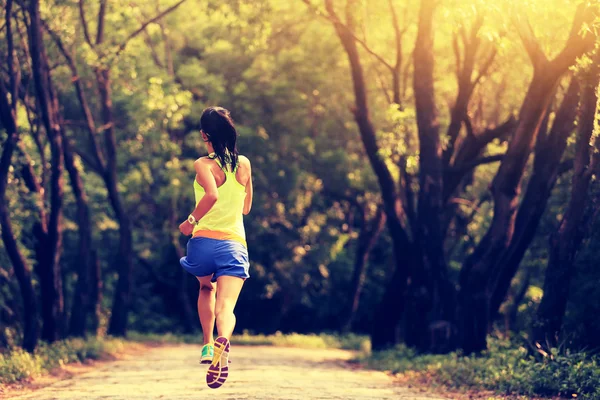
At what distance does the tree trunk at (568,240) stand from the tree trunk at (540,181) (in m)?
1.68

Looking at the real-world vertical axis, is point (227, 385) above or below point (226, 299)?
below

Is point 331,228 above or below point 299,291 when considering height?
above

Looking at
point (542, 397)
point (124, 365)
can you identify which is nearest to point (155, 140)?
point (124, 365)

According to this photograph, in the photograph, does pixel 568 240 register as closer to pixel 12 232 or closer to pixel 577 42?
pixel 577 42

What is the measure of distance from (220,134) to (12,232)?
8939mm

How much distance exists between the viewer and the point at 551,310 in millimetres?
13797

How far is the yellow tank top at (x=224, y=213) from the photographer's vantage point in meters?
7.88

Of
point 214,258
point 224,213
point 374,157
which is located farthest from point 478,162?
point 214,258

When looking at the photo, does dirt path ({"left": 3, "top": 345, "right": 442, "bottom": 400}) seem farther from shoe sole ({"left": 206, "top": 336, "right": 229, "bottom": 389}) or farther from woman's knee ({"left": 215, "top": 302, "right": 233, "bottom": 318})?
shoe sole ({"left": 206, "top": 336, "right": 229, "bottom": 389})

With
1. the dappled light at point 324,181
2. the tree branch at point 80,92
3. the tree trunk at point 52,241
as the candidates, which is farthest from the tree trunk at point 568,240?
the tree branch at point 80,92

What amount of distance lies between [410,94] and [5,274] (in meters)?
11.8

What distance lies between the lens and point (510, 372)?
12297mm

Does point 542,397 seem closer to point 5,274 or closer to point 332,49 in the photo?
point 5,274

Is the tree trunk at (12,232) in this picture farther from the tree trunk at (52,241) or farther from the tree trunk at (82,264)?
the tree trunk at (82,264)
